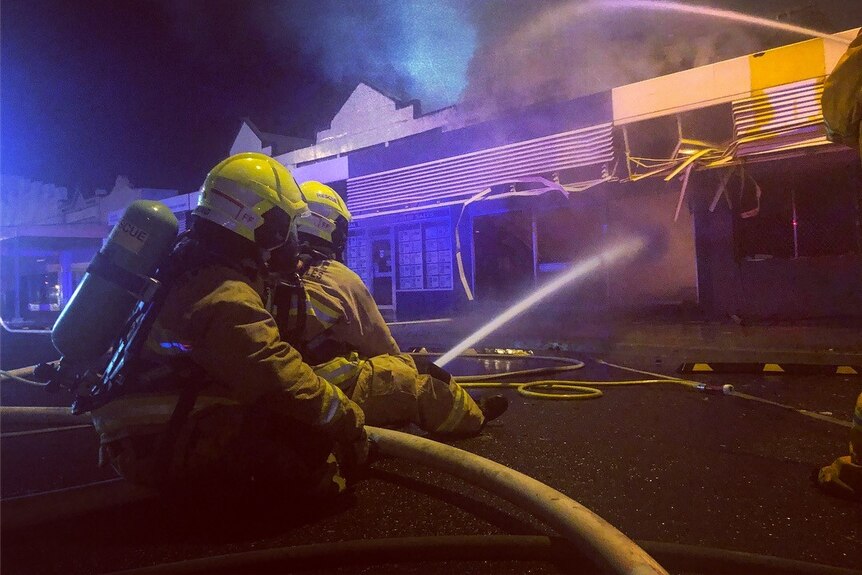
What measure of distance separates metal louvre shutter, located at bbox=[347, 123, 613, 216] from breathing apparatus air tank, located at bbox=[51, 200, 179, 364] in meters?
7.96

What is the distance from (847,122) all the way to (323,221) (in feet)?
9.19

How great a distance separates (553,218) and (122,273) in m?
8.99

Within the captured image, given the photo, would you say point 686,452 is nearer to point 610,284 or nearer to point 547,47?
point 610,284

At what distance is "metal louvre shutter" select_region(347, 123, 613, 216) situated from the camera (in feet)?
29.3

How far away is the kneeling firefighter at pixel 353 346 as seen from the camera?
2.78 meters

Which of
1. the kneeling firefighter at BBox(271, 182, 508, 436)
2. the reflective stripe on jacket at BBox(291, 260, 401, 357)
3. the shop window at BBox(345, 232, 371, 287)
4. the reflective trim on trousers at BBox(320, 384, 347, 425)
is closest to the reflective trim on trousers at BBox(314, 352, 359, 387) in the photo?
the kneeling firefighter at BBox(271, 182, 508, 436)

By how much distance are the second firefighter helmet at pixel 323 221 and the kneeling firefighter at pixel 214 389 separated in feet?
3.59

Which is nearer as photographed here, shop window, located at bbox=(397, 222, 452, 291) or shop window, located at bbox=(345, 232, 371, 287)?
shop window, located at bbox=(397, 222, 452, 291)

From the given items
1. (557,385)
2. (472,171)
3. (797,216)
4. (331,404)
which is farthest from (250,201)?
(797,216)

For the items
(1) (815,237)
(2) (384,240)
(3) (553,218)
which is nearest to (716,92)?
(1) (815,237)

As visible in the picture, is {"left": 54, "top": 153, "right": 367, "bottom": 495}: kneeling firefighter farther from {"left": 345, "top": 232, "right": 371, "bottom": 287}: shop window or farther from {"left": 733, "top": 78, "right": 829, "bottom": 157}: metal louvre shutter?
{"left": 345, "top": 232, "right": 371, "bottom": 287}: shop window

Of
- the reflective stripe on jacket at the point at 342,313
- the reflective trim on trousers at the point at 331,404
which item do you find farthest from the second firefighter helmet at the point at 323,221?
the reflective trim on trousers at the point at 331,404

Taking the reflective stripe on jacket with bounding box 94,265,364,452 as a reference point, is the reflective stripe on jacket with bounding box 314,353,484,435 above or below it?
below

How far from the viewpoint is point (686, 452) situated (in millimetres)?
3102
